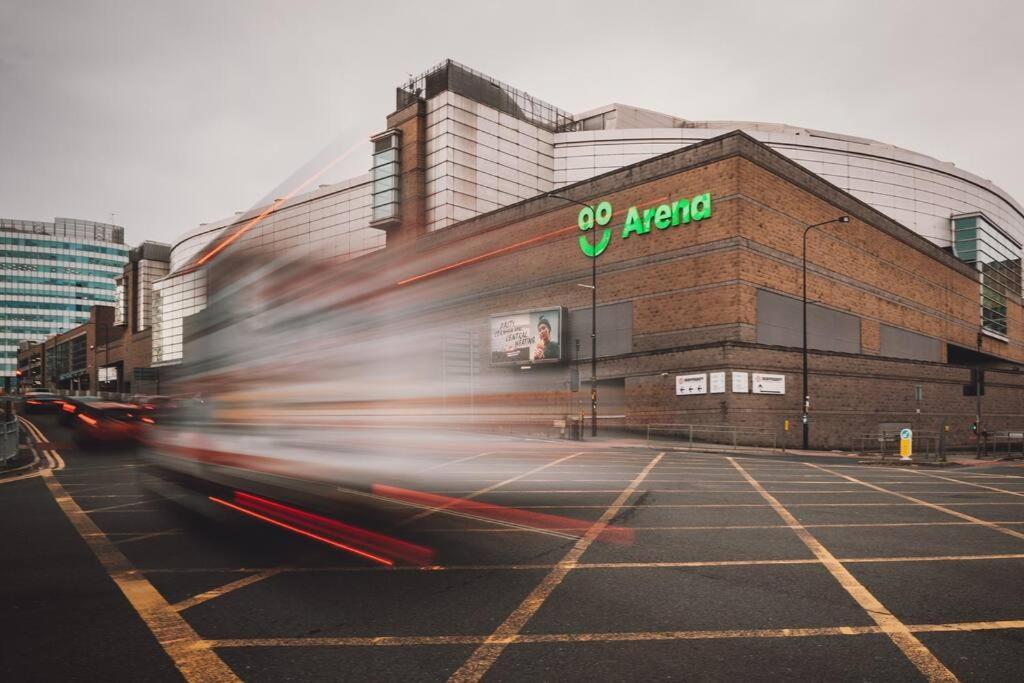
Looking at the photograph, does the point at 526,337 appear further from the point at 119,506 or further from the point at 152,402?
the point at 119,506

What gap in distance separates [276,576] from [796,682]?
448 cm

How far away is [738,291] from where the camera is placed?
34.2 meters

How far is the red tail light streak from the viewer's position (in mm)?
7137

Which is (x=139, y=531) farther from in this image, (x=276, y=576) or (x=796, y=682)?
(x=796, y=682)

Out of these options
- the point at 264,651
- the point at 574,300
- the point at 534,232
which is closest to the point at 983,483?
the point at 264,651

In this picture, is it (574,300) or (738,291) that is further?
(574,300)

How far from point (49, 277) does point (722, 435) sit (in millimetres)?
176018

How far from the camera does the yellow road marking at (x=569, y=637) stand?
4496mm

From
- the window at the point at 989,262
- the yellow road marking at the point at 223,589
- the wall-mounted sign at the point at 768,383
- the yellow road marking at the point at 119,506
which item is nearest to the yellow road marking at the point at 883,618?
the yellow road marking at the point at 223,589

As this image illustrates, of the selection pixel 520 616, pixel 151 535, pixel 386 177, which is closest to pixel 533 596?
pixel 520 616

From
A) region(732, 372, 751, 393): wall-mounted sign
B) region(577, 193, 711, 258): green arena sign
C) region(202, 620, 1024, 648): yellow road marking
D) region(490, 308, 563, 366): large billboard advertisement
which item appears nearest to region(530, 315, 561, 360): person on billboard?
region(490, 308, 563, 366): large billboard advertisement

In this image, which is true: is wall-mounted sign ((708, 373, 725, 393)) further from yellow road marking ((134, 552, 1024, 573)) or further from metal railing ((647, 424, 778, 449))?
yellow road marking ((134, 552, 1024, 573))

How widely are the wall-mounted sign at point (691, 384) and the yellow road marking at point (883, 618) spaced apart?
26157 millimetres

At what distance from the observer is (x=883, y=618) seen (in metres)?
5.04
